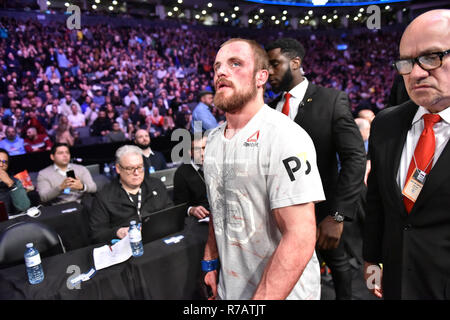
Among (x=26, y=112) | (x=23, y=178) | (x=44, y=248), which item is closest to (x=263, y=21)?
(x=26, y=112)

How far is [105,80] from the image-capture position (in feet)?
33.3

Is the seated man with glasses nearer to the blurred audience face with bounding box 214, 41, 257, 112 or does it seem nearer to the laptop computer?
the laptop computer

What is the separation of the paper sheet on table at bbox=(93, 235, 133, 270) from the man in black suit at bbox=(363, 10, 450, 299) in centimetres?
151

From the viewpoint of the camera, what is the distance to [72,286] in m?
1.70

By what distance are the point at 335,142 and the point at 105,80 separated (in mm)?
9952

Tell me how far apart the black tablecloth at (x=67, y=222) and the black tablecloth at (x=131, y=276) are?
3.02 feet

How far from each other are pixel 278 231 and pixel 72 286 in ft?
4.27

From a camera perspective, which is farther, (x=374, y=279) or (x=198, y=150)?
(x=198, y=150)

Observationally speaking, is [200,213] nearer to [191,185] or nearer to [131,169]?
[191,185]

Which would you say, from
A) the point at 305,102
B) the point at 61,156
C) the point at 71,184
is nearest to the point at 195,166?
the point at 305,102

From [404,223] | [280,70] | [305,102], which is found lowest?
[404,223]

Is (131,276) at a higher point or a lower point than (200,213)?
lower

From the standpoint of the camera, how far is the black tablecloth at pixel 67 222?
2.81m

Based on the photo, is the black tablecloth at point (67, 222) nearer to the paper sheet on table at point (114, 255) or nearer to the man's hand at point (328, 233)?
the paper sheet on table at point (114, 255)
